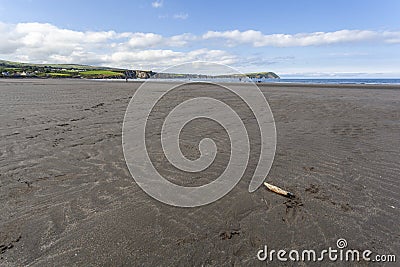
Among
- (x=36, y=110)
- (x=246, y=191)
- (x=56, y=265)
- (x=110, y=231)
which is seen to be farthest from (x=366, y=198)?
(x=36, y=110)

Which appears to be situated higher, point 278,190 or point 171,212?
point 278,190

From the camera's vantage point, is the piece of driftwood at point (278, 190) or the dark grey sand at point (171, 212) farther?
the piece of driftwood at point (278, 190)

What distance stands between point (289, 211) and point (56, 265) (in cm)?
395

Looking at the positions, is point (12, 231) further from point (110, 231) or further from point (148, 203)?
point (148, 203)

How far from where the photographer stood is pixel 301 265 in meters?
3.66

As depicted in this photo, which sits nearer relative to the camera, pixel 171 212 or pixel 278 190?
pixel 171 212

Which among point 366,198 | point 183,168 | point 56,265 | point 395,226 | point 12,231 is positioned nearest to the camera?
point 56,265

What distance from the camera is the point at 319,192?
5.77 metres

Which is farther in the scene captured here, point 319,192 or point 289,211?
point 319,192

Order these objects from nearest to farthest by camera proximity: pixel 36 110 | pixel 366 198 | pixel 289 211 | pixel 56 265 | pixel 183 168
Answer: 1. pixel 56 265
2. pixel 289 211
3. pixel 366 198
4. pixel 183 168
5. pixel 36 110

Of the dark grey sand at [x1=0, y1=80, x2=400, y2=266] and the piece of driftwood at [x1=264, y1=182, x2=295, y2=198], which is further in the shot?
the piece of driftwood at [x1=264, y1=182, x2=295, y2=198]

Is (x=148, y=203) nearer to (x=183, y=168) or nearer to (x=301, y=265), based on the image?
(x=183, y=168)

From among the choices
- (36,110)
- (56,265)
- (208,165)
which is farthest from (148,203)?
(36,110)

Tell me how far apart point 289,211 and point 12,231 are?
4.77 m
